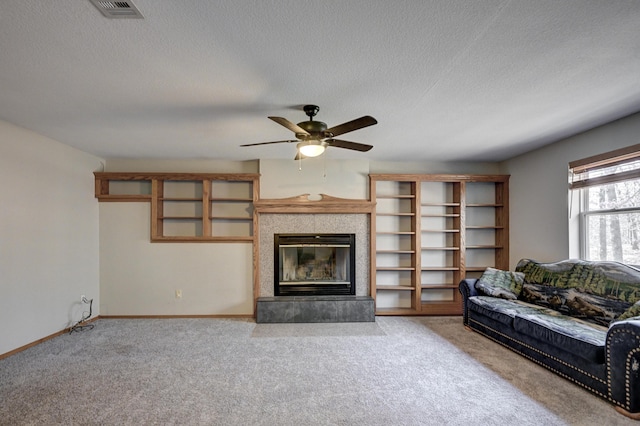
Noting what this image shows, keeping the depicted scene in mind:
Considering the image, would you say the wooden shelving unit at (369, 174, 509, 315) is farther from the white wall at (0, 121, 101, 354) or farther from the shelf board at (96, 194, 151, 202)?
the white wall at (0, 121, 101, 354)

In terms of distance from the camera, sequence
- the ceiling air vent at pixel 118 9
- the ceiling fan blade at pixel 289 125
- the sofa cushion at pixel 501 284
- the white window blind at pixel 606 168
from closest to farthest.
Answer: the ceiling air vent at pixel 118 9 < the ceiling fan blade at pixel 289 125 < the white window blind at pixel 606 168 < the sofa cushion at pixel 501 284

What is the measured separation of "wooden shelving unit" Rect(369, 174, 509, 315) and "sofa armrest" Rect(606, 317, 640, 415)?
8.20 ft

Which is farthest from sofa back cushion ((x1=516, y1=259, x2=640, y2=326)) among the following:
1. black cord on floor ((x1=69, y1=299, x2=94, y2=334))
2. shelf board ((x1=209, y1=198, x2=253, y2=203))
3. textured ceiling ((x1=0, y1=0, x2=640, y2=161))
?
black cord on floor ((x1=69, y1=299, x2=94, y2=334))

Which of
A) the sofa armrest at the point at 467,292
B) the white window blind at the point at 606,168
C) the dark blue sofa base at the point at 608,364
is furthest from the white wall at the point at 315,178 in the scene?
the dark blue sofa base at the point at 608,364

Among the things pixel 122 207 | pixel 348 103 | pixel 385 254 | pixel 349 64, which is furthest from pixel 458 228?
pixel 122 207

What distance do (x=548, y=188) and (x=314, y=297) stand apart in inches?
140

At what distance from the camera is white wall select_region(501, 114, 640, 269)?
3.18 metres

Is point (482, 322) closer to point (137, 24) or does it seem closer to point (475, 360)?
point (475, 360)

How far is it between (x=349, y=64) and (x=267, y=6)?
0.70 meters

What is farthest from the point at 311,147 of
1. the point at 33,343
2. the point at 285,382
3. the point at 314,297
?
the point at 33,343

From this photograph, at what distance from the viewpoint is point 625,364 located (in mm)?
2113

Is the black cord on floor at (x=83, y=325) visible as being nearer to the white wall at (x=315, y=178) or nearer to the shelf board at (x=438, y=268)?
the white wall at (x=315, y=178)

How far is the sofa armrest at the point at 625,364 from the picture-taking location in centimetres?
207

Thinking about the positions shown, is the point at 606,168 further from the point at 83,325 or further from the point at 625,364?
the point at 83,325
